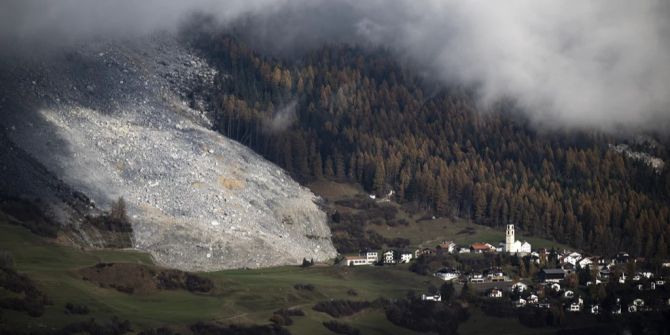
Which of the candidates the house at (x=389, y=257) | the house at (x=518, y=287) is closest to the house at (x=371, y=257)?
the house at (x=389, y=257)

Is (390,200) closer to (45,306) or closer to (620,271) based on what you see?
(620,271)

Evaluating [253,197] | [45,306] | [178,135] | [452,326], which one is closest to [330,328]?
[452,326]

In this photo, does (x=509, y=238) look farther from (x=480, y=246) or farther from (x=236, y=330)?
(x=236, y=330)

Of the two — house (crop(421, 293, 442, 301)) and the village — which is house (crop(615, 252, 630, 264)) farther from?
house (crop(421, 293, 442, 301))

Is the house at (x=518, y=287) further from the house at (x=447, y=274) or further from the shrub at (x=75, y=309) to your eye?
the shrub at (x=75, y=309)

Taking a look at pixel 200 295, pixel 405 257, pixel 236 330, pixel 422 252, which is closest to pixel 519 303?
pixel 405 257
